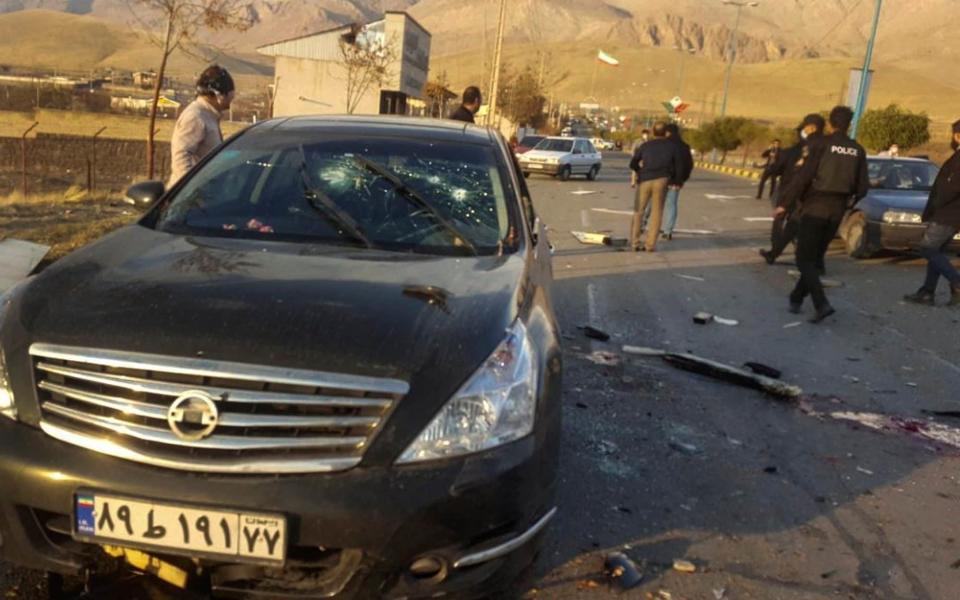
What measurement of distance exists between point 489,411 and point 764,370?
419 centimetres

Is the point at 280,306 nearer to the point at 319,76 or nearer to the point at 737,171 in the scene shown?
the point at 737,171

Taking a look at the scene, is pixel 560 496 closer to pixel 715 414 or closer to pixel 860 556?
pixel 860 556

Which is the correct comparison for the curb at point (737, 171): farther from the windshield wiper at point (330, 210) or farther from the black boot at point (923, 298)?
the windshield wiper at point (330, 210)

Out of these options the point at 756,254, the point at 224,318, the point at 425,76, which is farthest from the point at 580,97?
the point at 224,318

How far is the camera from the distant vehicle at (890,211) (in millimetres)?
11828

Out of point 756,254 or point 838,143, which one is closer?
point 838,143

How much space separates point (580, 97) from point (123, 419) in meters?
178

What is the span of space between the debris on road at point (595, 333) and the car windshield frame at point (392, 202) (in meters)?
2.64

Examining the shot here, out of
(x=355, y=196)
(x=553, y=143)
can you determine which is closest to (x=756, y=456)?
(x=355, y=196)

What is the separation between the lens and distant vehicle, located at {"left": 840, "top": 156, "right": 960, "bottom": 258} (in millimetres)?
11828

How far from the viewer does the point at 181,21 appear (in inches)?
604

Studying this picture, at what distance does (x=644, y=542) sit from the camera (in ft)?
11.6

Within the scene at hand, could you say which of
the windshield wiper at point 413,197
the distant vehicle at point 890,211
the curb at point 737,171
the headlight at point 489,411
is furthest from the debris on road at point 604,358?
Result: the curb at point 737,171

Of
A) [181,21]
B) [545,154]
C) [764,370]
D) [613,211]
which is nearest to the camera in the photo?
[764,370]
